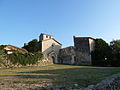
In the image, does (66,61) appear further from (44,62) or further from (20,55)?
(20,55)

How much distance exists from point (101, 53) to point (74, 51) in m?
6.89

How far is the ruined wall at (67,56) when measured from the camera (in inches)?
1415

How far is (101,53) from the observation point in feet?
107

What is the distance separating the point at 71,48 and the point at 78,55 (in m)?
2.61

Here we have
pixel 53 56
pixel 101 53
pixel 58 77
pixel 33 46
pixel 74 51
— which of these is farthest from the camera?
pixel 53 56

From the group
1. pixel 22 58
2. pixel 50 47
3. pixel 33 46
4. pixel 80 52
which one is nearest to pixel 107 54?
pixel 80 52

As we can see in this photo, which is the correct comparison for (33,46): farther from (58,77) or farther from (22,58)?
(58,77)

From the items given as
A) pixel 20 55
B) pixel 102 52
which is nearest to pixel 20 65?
pixel 20 55

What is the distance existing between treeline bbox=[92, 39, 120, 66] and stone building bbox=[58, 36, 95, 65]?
1.46 meters

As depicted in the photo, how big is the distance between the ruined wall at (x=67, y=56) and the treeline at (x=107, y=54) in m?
5.32

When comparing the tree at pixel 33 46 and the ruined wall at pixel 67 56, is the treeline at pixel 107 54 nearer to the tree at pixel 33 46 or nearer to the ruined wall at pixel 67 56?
the ruined wall at pixel 67 56

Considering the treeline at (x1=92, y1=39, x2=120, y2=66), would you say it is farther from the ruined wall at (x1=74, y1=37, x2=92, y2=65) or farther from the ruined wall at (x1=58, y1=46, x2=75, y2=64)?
the ruined wall at (x1=58, y1=46, x2=75, y2=64)

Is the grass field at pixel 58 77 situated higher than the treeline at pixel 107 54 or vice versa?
the treeline at pixel 107 54

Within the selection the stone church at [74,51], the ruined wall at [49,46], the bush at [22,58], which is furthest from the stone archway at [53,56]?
the bush at [22,58]
